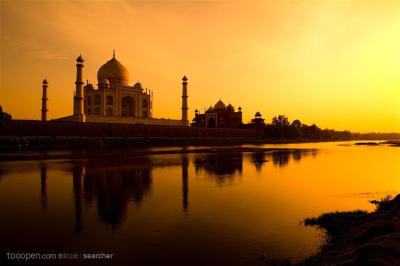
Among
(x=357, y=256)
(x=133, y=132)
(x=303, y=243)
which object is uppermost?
(x=133, y=132)

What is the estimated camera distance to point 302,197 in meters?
8.55

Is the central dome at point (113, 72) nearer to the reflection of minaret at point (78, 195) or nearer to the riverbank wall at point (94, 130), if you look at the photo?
the riverbank wall at point (94, 130)

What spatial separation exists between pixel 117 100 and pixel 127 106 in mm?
4412

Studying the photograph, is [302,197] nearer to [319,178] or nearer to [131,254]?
[319,178]

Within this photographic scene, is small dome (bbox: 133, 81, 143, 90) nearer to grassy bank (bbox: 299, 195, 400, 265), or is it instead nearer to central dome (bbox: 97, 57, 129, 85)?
central dome (bbox: 97, 57, 129, 85)

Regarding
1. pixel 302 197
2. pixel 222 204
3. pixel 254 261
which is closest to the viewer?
pixel 254 261

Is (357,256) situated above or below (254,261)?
above

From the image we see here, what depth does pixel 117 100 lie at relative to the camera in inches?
1928

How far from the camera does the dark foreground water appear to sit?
4.47 meters

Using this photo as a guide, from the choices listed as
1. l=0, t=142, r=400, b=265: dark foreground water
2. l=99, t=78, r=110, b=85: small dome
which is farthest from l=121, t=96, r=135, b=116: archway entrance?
l=0, t=142, r=400, b=265: dark foreground water

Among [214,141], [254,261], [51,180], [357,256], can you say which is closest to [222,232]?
[254,261]

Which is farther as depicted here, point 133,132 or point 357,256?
point 133,132

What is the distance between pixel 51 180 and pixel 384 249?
11.2 meters

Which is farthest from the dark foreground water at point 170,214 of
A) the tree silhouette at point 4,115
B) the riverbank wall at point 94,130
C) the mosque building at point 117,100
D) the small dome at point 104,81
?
the small dome at point 104,81
